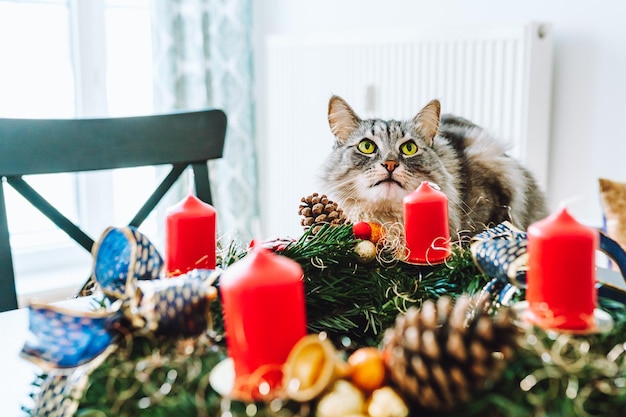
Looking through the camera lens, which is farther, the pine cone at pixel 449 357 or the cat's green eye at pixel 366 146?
the cat's green eye at pixel 366 146

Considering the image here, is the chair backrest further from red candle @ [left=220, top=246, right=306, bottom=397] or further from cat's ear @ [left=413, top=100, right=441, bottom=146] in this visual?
red candle @ [left=220, top=246, right=306, bottom=397]

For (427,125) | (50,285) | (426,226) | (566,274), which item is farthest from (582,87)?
(50,285)

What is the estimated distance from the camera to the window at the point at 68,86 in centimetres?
232

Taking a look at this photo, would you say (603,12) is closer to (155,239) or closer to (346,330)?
(346,330)

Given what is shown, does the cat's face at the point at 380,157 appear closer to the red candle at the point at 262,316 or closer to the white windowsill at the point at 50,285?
the red candle at the point at 262,316

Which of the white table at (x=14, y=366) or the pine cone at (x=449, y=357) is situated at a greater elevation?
the pine cone at (x=449, y=357)

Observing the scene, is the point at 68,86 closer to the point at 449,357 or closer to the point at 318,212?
the point at 318,212

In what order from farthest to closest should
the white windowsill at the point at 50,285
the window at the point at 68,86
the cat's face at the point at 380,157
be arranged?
the window at the point at 68,86
the white windowsill at the point at 50,285
the cat's face at the point at 380,157

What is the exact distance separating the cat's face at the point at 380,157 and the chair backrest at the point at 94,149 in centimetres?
49

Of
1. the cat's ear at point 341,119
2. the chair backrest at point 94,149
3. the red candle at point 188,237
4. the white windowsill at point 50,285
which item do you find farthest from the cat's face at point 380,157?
the white windowsill at point 50,285

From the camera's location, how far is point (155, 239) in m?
2.49

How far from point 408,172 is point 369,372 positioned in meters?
0.44

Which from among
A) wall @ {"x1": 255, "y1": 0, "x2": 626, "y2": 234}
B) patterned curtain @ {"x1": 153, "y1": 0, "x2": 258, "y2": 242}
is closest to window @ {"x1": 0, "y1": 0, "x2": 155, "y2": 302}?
patterned curtain @ {"x1": 153, "y1": 0, "x2": 258, "y2": 242}

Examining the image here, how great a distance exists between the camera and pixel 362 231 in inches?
30.5
